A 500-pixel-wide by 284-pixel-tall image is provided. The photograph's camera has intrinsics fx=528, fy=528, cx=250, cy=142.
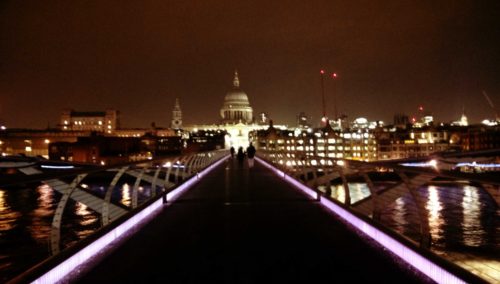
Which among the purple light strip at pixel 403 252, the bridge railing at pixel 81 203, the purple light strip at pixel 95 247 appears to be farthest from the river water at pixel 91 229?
the purple light strip at pixel 403 252

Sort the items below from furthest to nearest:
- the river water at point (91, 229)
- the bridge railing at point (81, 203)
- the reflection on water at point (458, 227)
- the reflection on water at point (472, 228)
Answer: the reflection on water at point (472, 228)
the reflection on water at point (458, 227)
the river water at point (91, 229)
the bridge railing at point (81, 203)

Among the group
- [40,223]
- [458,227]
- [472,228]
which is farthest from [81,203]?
[472,228]

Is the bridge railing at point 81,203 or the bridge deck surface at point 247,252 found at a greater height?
→ the bridge railing at point 81,203

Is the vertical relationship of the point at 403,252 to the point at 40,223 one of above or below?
above

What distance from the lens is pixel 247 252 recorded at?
6.35 metres

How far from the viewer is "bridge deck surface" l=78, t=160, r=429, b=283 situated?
207 inches

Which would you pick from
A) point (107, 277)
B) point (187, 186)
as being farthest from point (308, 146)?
point (107, 277)

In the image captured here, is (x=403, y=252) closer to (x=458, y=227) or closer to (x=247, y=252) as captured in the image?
(x=247, y=252)

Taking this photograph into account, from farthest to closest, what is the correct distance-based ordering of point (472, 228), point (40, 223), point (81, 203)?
1. point (40, 223)
2. point (472, 228)
3. point (81, 203)

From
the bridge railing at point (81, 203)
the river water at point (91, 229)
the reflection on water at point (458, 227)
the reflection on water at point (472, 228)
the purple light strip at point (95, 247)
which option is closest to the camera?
the purple light strip at point (95, 247)

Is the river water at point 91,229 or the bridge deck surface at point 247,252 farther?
the river water at point 91,229

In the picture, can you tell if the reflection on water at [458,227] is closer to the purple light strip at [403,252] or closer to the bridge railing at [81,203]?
the purple light strip at [403,252]

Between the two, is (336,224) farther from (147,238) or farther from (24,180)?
(24,180)

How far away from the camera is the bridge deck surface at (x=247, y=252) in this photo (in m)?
5.27
